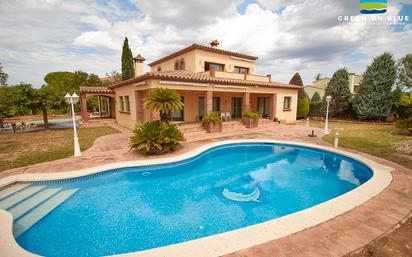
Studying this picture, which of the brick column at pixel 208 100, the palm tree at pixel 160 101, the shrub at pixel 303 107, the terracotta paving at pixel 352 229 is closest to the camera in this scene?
the terracotta paving at pixel 352 229

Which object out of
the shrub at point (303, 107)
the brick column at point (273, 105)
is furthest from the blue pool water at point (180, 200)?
the shrub at point (303, 107)

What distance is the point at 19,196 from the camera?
612cm

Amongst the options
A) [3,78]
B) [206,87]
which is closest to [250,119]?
[206,87]

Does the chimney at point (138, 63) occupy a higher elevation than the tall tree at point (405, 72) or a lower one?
lower

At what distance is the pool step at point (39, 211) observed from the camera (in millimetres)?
4800

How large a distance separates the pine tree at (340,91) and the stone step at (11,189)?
97.6 feet

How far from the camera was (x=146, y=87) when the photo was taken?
13.6 m

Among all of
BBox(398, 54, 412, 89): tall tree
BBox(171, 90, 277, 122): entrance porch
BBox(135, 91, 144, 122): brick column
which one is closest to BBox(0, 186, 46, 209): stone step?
BBox(135, 91, 144, 122): brick column

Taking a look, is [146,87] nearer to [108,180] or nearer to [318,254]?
[108,180]

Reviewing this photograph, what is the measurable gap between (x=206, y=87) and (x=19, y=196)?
12.8 meters

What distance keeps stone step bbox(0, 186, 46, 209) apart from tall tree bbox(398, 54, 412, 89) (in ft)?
189

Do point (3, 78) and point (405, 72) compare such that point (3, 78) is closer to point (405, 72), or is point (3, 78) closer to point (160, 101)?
point (160, 101)
